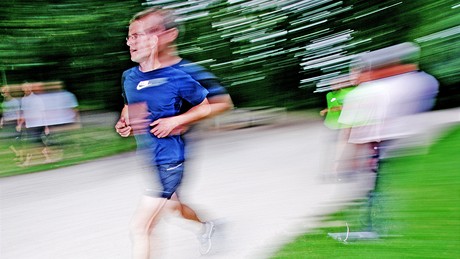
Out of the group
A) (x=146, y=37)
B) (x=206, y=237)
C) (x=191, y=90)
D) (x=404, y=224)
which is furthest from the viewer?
(x=404, y=224)

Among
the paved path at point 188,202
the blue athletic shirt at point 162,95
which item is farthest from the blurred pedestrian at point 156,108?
the paved path at point 188,202

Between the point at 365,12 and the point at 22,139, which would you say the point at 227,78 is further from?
the point at 22,139

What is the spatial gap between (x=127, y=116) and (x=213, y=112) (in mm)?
544

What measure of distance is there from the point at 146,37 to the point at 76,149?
293 inches

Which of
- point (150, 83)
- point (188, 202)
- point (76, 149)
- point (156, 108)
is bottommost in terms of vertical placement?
point (76, 149)

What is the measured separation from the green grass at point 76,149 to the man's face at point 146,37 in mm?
6190

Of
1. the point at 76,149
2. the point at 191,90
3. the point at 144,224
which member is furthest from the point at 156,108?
the point at 76,149

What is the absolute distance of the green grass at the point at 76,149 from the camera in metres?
9.57

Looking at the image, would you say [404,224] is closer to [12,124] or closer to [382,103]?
[382,103]

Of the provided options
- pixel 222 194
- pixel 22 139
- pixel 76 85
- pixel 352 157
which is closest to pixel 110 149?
pixel 22 139

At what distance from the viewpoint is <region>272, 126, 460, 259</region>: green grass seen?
4.41 metres

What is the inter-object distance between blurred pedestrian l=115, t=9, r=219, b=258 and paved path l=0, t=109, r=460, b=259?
36 cm

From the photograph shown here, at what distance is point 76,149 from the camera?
35.2 feet

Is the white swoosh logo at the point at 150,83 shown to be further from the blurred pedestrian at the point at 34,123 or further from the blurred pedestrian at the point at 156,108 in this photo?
the blurred pedestrian at the point at 34,123
